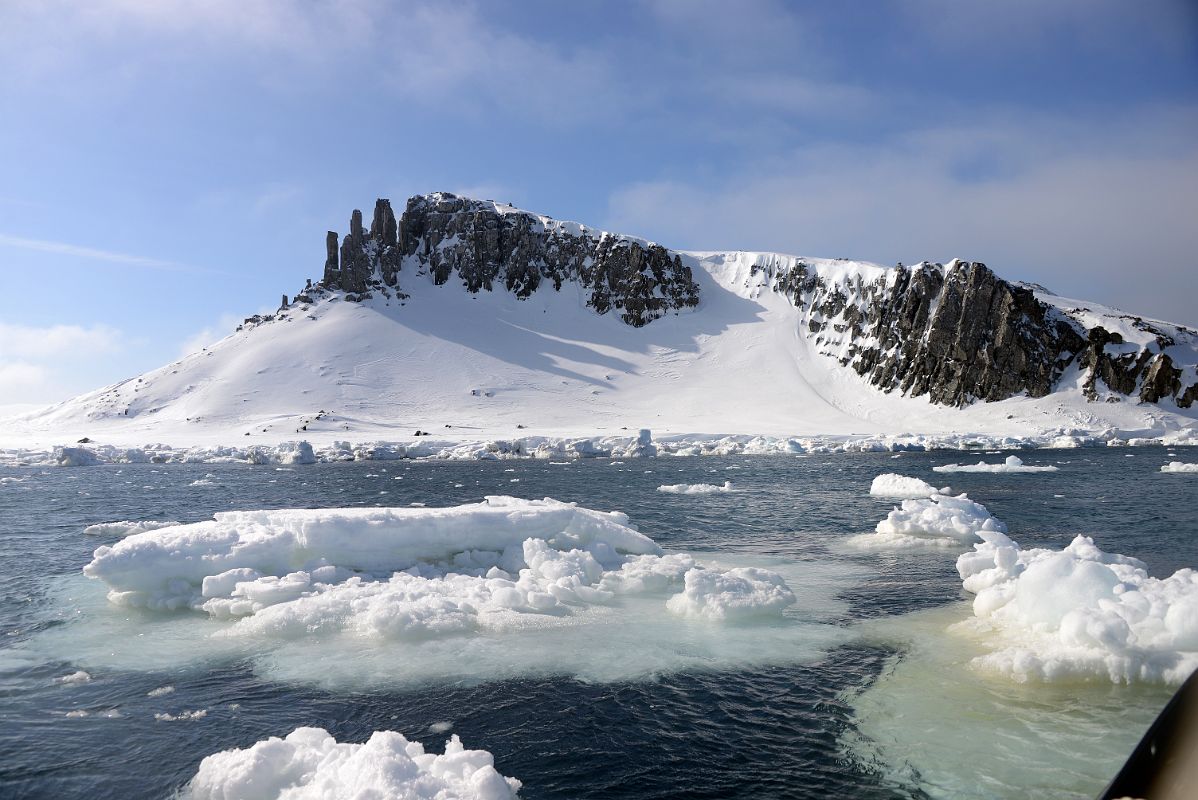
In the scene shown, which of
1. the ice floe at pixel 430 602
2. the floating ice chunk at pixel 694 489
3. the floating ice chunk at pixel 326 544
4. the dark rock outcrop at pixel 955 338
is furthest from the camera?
the dark rock outcrop at pixel 955 338

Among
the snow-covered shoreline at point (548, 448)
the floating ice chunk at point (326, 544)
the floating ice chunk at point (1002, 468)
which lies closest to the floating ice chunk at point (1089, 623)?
the floating ice chunk at point (326, 544)

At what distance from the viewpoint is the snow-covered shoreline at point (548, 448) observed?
247 ft

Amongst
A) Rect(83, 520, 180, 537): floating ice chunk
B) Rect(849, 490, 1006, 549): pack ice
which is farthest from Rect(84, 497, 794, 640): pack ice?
Rect(849, 490, 1006, 549): pack ice

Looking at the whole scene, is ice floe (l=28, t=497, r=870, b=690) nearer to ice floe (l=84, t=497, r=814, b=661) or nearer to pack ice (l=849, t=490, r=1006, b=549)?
ice floe (l=84, t=497, r=814, b=661)

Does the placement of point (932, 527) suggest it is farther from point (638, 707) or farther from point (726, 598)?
point (638, 707)

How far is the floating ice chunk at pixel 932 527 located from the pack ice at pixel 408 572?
9199 millimetres

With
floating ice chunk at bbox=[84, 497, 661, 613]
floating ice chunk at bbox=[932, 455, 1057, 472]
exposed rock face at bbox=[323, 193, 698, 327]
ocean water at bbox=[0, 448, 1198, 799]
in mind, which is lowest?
ocean water at bbox=[0, 448, 1198, 799]

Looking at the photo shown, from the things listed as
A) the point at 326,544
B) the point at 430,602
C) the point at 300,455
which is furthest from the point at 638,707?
the point at 300,455

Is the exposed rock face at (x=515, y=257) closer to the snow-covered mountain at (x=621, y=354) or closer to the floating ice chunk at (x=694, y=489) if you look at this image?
the snow-covered mountain at (x=621, y=354)

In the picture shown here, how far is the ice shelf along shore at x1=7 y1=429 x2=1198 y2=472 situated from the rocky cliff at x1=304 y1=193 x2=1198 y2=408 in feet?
76.4

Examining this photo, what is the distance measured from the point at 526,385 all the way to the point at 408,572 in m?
107

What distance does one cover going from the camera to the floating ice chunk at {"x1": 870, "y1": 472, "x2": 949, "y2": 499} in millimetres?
37844

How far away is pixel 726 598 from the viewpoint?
1538cm

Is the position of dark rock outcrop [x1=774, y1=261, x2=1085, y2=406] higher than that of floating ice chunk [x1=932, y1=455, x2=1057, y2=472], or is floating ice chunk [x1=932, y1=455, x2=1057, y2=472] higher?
dark rock outcrop [x1=774, y1=261, x2=1085, y2=406]
